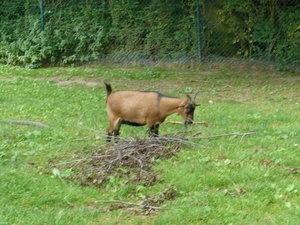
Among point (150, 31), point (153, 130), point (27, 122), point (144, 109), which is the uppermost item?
point (144, 109)

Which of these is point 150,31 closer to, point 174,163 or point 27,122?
point 27,122

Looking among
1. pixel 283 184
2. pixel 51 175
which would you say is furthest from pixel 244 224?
pixel 51 175

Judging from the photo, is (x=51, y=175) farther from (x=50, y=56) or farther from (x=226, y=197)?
(x=50, y=56)

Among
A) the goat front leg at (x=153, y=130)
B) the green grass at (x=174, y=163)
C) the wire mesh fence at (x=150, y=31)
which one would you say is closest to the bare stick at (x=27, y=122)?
the green grass at (x=174, y=163)

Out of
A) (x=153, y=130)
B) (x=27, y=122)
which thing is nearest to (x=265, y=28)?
(x=27, y=122)

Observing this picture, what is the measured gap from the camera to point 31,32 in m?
17.6

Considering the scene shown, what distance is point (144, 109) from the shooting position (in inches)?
310

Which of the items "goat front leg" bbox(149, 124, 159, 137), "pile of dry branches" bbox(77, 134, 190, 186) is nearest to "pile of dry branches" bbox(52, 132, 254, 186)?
"pile of dry branches" bbox(77, 134, 190, 186)

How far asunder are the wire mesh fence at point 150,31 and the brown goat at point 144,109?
8780 mm

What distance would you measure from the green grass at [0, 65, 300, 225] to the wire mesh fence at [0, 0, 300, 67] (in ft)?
13.3

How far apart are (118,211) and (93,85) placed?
834cm

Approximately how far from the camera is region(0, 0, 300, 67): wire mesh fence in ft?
54.6

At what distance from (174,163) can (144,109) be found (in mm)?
1278

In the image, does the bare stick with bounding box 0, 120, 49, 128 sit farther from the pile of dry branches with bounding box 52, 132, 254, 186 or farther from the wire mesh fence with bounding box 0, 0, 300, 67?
the wire mesh fence with bounding box 0, 0, 300, 67
